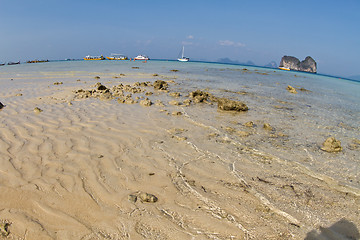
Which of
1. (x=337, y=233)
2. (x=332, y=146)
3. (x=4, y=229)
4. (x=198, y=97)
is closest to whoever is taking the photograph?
(x=4, y=229)

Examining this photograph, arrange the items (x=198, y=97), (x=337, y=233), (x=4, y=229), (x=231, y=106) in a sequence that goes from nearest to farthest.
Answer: (x=4, y=229)
(x=337, y=233)
(x=231, y=106)
(x=198, y=97)

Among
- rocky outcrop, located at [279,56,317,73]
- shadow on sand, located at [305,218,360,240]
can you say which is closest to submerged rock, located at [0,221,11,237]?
shadow on sand, located at [305,218,360,240]

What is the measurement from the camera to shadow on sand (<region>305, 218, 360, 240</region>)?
8.37ft

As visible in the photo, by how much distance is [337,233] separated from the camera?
262 centimetres

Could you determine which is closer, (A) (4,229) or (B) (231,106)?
(A) (4,229)

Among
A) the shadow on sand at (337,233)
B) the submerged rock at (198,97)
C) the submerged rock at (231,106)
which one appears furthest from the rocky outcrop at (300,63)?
the shadow on sand at (337,233)

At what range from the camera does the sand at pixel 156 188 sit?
2.60 m

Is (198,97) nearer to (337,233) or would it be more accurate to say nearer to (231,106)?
(231,106)

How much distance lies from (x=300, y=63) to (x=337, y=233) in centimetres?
16301

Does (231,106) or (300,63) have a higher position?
(300,63)

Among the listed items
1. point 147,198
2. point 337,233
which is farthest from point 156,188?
point 337,233

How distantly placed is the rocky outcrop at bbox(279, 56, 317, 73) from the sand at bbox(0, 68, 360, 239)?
514ft

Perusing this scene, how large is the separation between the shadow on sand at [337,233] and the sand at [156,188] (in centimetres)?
1

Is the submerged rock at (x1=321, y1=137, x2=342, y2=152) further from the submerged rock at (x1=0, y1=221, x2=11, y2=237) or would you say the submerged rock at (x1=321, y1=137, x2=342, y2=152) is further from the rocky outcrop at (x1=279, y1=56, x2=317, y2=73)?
the rocky outcrop at (x1=279, y1=56, x2=317, y2=73)
